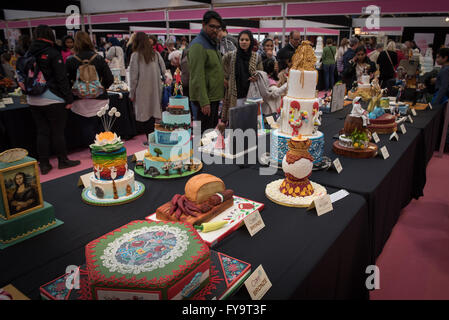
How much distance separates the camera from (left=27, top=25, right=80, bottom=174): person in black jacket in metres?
2.85

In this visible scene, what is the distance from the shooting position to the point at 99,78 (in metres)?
3.44

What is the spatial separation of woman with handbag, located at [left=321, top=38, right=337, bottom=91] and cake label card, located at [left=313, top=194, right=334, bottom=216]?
7994 millimetres

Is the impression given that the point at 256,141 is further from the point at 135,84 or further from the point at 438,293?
the point at 135,84

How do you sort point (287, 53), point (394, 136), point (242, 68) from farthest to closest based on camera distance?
point (287, 53) → point (242, 68) → point (394, 136)

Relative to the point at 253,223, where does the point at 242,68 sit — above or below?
above

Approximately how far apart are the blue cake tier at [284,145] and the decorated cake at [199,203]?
61cm

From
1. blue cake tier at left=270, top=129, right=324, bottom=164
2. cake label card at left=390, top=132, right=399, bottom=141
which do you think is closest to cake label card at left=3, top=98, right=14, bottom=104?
blue cake tier at left=270, top=129, right=324, bottom=164

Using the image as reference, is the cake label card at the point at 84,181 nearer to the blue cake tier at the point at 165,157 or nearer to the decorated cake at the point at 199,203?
the blue cake tier at the point at 165,157

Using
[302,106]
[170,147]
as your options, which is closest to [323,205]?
[302,106]

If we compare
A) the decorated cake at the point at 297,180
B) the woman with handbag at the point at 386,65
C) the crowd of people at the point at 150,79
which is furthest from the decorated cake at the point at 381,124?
the woman with handbag at the point at 386,65

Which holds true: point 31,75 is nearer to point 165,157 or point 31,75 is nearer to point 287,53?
point 165,157

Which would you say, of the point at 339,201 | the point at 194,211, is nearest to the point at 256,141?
the point at 339,201

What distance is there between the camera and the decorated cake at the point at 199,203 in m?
1.20

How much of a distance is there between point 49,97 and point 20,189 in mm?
2248
